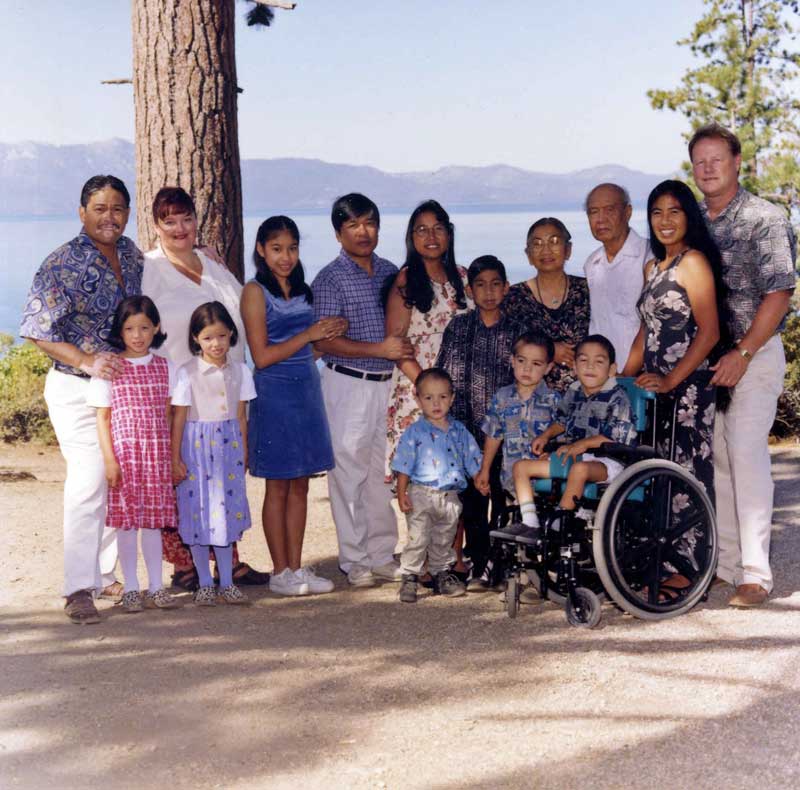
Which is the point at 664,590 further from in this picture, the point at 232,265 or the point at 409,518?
the point at 232,265

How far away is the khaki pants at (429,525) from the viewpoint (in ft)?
17.9

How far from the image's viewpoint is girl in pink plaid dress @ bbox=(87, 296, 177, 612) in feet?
17.0

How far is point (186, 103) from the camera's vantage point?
271 inches

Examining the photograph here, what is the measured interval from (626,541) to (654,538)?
13cm

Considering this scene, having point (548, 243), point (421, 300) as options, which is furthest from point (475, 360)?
point (548, 243)

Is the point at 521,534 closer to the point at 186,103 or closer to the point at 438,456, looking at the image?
the point at 438,456

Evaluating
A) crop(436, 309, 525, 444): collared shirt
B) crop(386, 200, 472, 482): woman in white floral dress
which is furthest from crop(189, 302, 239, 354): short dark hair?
crop(436, 309, 525, 444): collared shirt

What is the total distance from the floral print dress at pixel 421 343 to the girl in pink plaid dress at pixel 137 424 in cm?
110

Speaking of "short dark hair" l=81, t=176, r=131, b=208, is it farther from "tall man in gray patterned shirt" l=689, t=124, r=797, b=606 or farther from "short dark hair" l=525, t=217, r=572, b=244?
"tall man in gray patterned shirt" l=689, t=124, r=797, b=606

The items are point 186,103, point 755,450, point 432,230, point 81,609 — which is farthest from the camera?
point 186,103

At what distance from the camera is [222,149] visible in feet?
23.0

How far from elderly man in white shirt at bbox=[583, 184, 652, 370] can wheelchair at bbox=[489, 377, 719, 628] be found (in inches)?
17.5

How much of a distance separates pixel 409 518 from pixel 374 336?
0.91 meters

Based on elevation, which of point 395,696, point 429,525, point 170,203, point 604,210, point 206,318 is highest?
point 170,203
